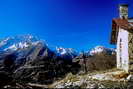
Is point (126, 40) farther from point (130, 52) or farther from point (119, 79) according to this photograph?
point (119, 79)

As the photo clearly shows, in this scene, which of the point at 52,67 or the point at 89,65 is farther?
the point at 52,67

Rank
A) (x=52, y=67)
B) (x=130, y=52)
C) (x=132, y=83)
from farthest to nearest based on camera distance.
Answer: (x=52, y=67) < (x=130, y=52) < (x=132, y=83)

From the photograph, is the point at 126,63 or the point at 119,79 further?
the point at 126,63

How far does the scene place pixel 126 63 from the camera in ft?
66.1

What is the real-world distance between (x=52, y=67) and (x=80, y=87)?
229ft

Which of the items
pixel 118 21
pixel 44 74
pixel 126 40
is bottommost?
pixel 44 74

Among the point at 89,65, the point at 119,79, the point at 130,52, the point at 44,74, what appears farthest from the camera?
the point at 44,74

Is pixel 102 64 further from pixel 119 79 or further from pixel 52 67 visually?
pixel 52 67

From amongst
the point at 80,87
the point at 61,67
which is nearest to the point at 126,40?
the point at 80,87

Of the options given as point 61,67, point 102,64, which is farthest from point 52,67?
point 102,64

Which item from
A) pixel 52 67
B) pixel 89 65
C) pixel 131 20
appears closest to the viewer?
pixel 131 20

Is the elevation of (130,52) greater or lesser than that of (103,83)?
greater

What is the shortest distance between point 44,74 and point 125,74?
202 ft

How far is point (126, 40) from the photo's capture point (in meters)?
20.2
